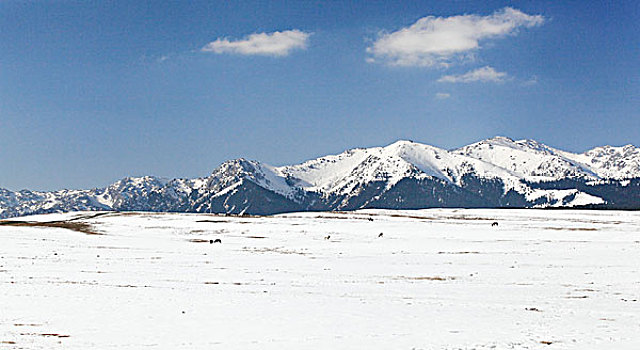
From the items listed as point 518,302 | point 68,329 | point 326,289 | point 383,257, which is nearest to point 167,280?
point 326,289

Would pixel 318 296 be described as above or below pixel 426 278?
above

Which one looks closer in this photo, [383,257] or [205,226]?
[383,257]

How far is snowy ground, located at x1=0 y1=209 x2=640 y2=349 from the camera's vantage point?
22938mm

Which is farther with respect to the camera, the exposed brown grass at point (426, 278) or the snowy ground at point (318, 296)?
the exposed brown grass at point (426, 278)

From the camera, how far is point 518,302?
104ft

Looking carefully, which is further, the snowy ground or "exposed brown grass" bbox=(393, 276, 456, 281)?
"exposed brown grass" bbox=(393, 276, 456, 281)

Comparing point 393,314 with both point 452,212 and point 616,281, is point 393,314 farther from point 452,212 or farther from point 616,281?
point 452,212

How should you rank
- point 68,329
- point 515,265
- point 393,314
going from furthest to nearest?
point 515,265 < point 393,314 < point 68,329

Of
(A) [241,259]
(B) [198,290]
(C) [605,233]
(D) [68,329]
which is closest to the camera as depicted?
(D) [68,329]

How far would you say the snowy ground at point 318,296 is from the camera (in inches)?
903

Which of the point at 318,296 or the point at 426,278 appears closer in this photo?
the point at 318,296

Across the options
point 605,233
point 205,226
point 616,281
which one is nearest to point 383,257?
point 616,281

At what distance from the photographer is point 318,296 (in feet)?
108

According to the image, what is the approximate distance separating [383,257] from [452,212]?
104m
